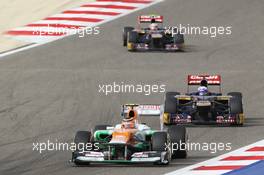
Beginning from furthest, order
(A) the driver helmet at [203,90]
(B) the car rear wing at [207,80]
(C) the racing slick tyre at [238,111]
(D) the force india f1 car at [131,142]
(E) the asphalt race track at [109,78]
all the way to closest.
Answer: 1. (B) the car rear wing at [207,80]
2. (A) the driver helmet at [203,90]
3. (C) the racing slick tyre at [238,111]
4. (E) the asphalt race track at [109,78]
5. (D) the force india f1 car at [131,142]

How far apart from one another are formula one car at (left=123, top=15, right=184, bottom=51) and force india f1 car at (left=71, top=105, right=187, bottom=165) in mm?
13381

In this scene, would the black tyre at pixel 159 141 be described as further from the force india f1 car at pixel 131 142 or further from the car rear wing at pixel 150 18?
the car rear wing at pixel 150 18

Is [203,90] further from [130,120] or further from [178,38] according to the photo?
[178,38]

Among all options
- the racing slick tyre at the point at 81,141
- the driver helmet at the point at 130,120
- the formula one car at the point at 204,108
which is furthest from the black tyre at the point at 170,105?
the racing slick tyre at the point at 81,141

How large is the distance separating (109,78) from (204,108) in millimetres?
6499

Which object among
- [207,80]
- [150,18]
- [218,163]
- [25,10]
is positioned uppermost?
[25,10]

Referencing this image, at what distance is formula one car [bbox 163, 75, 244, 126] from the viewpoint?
26203 mm

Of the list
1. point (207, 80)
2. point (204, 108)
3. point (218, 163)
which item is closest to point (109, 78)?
point (207, 80)

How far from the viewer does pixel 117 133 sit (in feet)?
72.4

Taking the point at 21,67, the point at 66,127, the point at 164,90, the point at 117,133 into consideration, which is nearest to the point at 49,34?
the point at 21,67

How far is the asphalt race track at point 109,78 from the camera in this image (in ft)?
76.7

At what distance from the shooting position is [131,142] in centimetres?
2203

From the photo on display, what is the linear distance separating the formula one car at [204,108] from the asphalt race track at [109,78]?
1.02ft

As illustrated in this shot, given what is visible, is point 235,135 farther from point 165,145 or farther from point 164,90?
point 164,90
